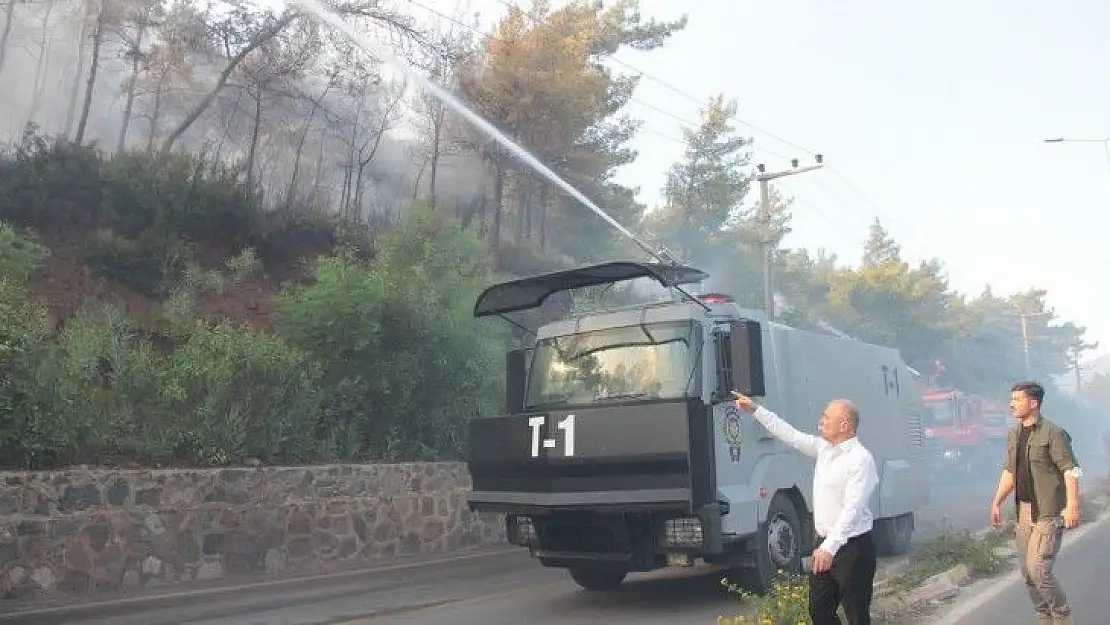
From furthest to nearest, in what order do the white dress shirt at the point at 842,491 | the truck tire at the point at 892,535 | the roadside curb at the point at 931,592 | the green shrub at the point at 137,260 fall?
1. the green shrub at the point at 137,260
2. the truck tire at the point at 892,535
3. the roadside curb at the point at 931,592
4. the white dress shirt at the point at 842,491

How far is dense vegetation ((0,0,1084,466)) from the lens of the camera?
458 inches

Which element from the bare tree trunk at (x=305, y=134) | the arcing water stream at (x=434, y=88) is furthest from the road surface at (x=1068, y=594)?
the bare tree trunk at (x=305, y=134)

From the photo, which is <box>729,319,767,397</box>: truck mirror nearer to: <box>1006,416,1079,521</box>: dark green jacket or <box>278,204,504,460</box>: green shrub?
<box>1006,416,1079,521</box>: dark green jacket

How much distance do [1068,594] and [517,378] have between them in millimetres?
5784

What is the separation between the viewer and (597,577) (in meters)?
9.33

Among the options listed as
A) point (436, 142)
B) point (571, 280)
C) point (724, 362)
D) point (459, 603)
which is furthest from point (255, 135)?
point (724, 362)

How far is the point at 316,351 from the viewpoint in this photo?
541 inches

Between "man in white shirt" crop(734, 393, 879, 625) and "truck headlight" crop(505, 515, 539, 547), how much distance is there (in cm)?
397

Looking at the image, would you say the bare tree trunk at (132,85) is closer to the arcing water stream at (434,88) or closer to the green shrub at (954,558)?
the arcing water stream at (434,88)

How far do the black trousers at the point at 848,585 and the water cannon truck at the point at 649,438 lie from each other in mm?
2550

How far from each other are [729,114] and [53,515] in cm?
3255

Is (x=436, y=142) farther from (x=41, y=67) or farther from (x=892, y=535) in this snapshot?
(x=892, y=535)

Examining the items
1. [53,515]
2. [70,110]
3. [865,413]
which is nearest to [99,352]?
[53,515]

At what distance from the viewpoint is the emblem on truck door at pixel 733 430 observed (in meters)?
7.91
